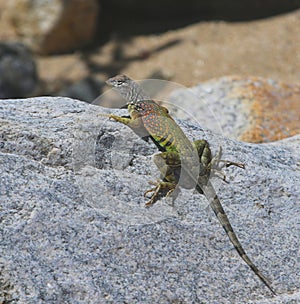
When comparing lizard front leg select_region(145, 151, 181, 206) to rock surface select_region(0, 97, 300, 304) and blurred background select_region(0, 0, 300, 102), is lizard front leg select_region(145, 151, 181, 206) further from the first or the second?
blurred background select_region(0, 0, 300, 102)

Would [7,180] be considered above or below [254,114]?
above

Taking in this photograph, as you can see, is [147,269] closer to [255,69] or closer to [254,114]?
[254,114]

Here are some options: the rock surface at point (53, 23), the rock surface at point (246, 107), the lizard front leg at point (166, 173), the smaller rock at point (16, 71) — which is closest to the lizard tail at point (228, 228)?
the lizard front leg at point (166, 173)

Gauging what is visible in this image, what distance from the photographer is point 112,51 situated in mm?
8656

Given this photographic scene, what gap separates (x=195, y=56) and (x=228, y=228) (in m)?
5.78

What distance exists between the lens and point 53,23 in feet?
28.4

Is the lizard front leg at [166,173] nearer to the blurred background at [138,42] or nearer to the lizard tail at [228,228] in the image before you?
the lizard tail at [228,228]

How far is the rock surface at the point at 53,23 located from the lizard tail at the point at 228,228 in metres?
6.53

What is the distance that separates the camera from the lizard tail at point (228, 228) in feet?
8.66

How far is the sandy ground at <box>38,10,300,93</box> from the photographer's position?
25.5 feet

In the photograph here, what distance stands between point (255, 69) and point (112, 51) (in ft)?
7.89

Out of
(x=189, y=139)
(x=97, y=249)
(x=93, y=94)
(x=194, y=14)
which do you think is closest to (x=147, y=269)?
(x=97, y=249)

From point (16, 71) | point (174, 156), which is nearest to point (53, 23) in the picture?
point (16, 71)

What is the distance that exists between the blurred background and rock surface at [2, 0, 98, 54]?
16 mm
